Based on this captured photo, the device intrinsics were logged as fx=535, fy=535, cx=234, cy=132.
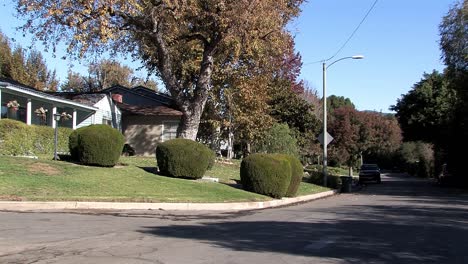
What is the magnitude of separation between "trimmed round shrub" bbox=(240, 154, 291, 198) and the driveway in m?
5.79

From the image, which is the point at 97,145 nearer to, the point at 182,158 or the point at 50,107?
the point at 182,158

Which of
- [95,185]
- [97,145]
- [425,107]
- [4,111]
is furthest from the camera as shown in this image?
[425,107]

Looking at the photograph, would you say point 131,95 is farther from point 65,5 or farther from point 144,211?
point 144,211

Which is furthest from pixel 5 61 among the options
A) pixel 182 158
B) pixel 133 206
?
pixel 133 206

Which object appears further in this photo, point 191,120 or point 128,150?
point 128,150

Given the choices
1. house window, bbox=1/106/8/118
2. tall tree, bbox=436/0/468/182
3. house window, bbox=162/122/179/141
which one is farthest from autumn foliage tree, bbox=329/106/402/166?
house window, bbox=1/106/8/118

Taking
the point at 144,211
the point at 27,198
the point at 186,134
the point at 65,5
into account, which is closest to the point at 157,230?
the point at 144,211

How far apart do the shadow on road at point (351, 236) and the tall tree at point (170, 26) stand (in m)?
10.3

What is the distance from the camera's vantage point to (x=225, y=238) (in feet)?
35.0

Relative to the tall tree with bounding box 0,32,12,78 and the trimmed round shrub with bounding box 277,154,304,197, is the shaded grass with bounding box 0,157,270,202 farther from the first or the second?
the tall tree with bounding box 0,32,12,78

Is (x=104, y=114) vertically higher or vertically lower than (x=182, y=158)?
higher

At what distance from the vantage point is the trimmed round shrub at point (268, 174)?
21.3m

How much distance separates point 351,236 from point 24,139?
57.8 ft

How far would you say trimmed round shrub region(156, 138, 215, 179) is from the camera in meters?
21.6
